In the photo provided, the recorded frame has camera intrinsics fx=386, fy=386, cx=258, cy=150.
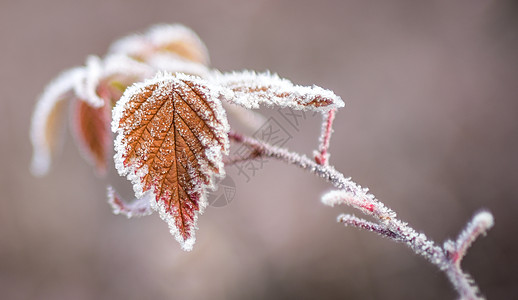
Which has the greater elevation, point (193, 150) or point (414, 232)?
point (193, 150)

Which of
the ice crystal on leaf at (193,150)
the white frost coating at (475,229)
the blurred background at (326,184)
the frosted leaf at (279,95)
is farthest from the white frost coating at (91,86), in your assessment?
the blurred background at (326,184)

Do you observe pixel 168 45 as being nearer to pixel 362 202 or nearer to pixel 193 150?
pixel 193 150

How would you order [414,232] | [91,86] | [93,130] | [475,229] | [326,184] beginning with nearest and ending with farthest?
[475,229], [414,232], [91,86], [93,130], [326,184]

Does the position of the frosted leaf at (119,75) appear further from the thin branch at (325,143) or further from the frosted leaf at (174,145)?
the thin branch at (325,143)

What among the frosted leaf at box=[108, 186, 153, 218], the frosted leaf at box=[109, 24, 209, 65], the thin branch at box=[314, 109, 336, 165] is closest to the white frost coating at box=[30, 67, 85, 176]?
the frosted leaf at box=[109, 24, 209, 65]

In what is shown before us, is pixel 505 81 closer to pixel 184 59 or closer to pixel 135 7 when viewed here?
pixel 184 59

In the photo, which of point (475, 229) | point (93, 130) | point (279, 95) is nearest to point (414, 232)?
point (475, 229)

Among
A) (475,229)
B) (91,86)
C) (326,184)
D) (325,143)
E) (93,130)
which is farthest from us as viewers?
(326,184)

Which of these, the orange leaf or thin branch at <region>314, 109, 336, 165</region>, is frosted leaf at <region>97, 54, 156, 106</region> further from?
thin branch at <region>314, 109, 336, 165</region>
